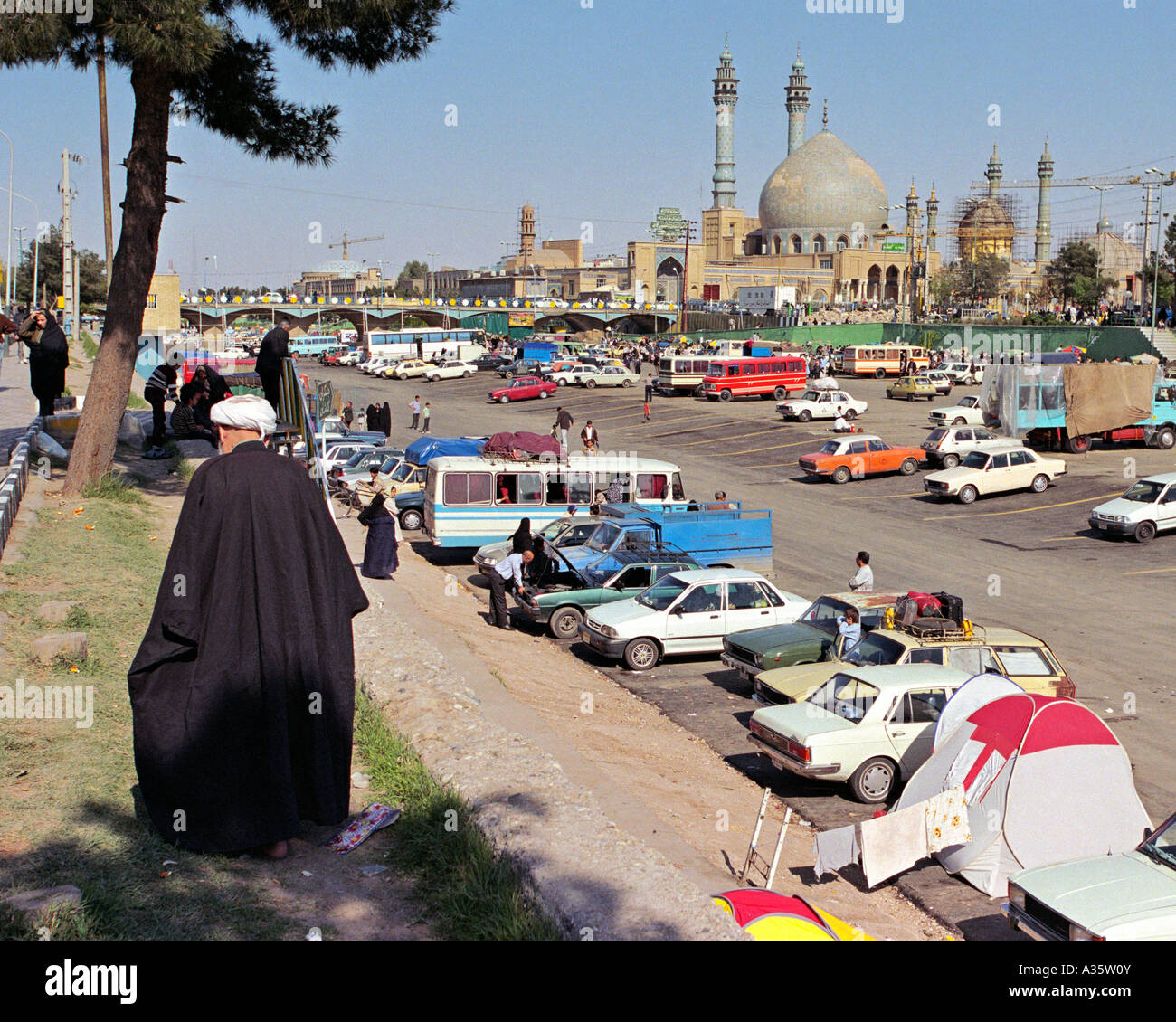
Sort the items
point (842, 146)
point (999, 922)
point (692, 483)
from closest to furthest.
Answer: point (999, 922)
point (692, 483)
point (842, 146)

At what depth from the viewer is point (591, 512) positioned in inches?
853

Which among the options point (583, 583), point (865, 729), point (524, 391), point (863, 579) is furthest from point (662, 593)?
point (524, 391)

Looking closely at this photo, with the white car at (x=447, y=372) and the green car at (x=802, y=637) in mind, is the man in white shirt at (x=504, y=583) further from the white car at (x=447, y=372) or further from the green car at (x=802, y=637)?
the white car at (x=447, y=372)

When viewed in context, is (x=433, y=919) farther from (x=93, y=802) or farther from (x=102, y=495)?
(x=102, y=495)

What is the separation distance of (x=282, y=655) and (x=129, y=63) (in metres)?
14.1

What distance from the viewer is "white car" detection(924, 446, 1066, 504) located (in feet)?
95.9

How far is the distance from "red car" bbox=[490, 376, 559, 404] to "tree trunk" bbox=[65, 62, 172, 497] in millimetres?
39838

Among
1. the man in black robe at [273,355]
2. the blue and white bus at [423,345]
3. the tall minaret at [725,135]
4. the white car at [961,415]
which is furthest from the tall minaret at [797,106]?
the man in black robe at [273,355]

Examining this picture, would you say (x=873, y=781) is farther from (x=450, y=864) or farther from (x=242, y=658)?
(x=242, y=658)

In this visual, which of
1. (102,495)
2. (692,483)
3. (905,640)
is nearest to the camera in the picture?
(905,640)

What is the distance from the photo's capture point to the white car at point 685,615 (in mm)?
15617

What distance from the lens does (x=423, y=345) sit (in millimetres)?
74312

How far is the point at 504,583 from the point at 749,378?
37.4 metres
